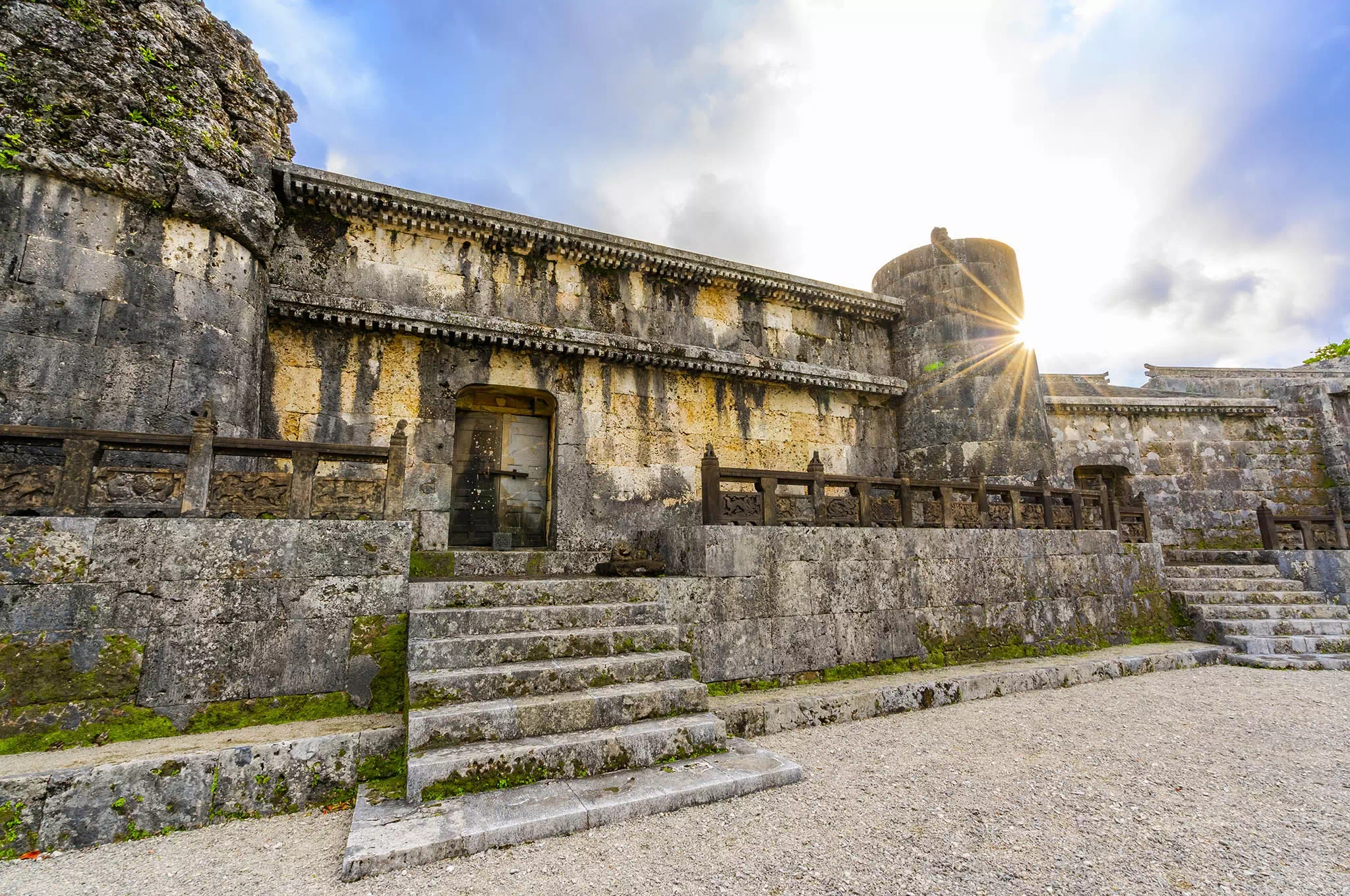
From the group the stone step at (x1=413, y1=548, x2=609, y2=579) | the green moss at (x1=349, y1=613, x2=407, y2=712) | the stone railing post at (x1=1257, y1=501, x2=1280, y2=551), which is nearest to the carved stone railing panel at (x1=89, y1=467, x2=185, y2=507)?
the green moss at (x1=349, y1=613, x2=407, y2=712)

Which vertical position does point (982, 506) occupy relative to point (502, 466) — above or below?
below

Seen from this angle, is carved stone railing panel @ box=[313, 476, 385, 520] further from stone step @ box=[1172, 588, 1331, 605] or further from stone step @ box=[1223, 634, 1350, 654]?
stone step @ box=[1172, 588, 1331, 605]

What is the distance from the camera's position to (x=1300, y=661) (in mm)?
8094

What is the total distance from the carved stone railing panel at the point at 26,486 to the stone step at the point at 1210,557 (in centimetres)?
1811

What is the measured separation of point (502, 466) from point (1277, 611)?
13.4 metres

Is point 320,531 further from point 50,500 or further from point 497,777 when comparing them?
point 497,777

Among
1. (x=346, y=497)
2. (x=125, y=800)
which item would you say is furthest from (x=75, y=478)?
(x=125, y=800)

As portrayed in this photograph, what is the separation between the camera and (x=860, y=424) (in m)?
11.8

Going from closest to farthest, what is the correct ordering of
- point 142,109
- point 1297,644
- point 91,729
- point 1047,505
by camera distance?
point 91,729
point 142,109
point 1297,644
point 1047,505

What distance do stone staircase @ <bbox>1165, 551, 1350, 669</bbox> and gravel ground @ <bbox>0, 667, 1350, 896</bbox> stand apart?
4.57 m

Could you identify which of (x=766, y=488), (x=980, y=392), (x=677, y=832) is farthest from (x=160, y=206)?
(x=980, y=392)

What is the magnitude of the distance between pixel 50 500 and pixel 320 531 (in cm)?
201

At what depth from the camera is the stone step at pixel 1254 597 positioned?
9.72 meters

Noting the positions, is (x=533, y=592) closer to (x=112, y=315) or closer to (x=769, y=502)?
(x=769, y=502)
